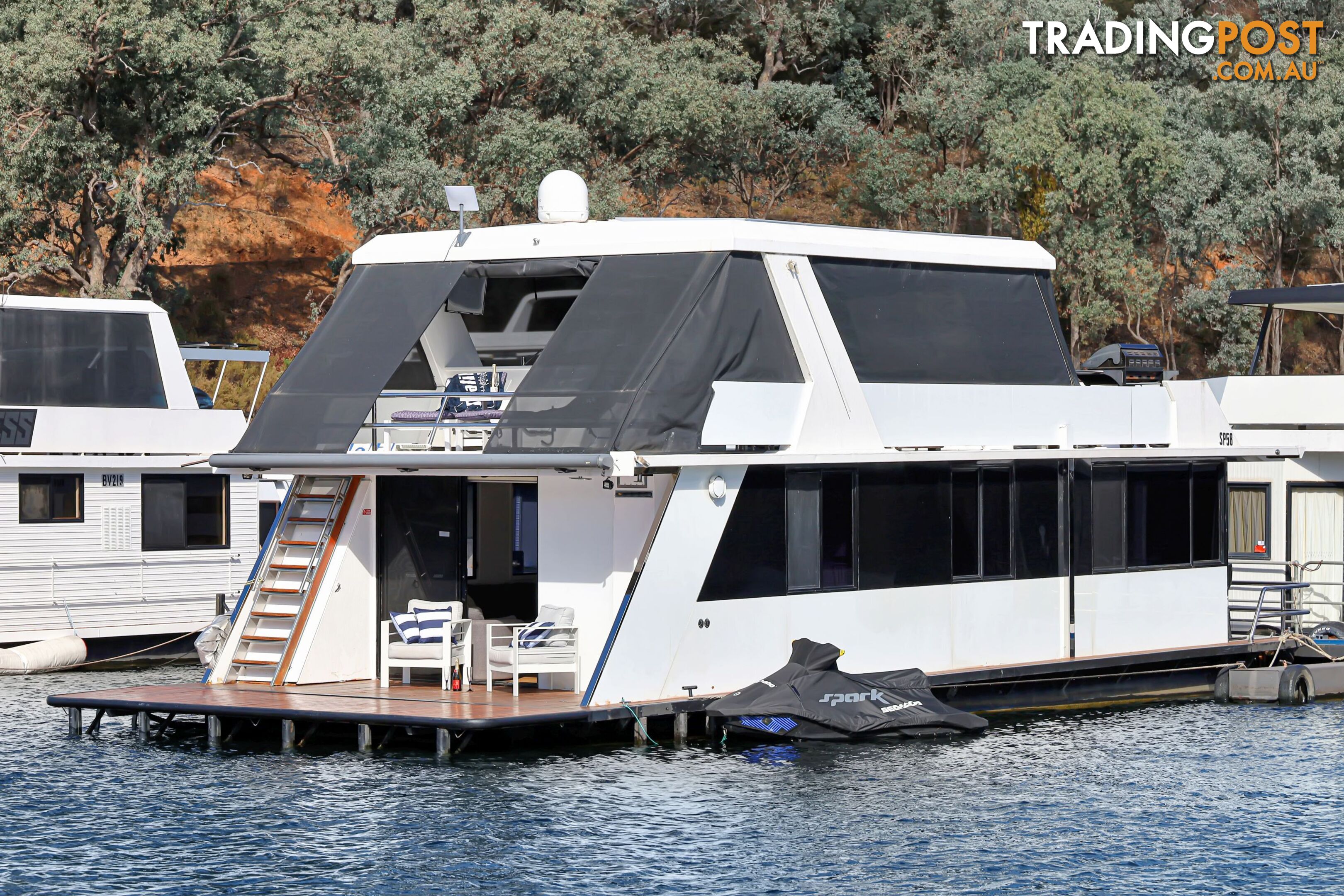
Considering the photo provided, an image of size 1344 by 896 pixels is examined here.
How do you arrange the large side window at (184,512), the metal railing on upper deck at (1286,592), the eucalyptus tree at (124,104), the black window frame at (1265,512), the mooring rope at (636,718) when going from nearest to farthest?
the mooring rope at (636,718) → the metal railing on upper deck at (1286,592) → the black window frame at (1265,512) → the large side window at (184,512) → the eucalyptus tree at (124,104)

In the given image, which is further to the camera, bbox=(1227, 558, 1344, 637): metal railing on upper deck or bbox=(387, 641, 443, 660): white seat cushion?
bbox=(1227, 558, 1344, 637): metal railing on upper deck

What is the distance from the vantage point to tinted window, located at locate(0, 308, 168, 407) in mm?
22547

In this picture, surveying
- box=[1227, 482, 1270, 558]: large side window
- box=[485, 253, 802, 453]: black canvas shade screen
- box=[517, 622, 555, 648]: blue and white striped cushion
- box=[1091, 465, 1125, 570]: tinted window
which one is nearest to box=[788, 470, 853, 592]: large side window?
box=[485, 253, 802, 453]: black canvas shade screen

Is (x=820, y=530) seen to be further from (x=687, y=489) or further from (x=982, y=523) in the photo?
(x=982, y=523)

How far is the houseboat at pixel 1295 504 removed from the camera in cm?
2184

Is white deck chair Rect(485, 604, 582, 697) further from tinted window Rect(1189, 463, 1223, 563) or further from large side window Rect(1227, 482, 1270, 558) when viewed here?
large side window Rect(1227, 482, 1270, 558)

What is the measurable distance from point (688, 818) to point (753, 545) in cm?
333

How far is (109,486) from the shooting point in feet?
74.7

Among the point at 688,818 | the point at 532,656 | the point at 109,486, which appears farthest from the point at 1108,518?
the point at 109,486

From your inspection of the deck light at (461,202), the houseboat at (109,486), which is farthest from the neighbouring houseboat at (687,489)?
the houseboat at (109,486)

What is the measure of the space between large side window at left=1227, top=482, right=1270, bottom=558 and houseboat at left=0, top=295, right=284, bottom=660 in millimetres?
13158

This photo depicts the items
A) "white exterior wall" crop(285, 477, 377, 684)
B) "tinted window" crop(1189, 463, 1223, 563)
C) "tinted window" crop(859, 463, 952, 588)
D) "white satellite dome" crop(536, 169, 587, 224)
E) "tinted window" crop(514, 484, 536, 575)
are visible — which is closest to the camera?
"white exterior wall" crop(285, 477, 377, 684)

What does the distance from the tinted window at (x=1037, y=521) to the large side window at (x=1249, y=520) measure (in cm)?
527

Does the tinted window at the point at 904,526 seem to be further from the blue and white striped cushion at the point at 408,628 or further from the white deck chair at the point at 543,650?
the blue and white striped cushion at the point at 408,628
